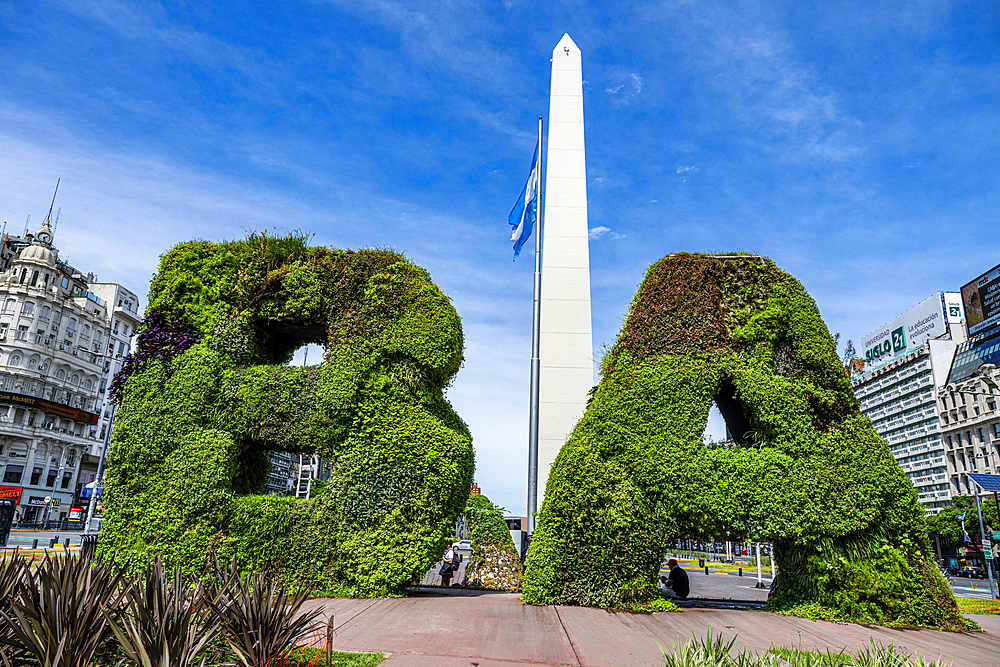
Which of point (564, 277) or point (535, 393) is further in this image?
point (564, 277)

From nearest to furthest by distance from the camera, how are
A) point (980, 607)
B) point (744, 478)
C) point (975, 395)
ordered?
point (744, 478) < point (980, 607) < point (975, 395)

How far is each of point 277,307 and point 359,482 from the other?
4.47m

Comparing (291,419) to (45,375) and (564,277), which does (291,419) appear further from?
(45,375)

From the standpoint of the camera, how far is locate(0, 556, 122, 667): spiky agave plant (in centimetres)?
484

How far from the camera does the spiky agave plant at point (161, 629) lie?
4.80m

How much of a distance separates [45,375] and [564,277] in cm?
6057

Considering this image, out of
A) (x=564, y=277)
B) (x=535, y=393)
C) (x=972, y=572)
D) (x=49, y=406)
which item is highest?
(x=564, y=277)

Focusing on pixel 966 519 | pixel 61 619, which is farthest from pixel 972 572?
pixel 61 619

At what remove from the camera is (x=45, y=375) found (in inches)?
2329

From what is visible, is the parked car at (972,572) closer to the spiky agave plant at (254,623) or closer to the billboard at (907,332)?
the billboard at (907,332)

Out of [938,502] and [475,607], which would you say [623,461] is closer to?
[475,607]

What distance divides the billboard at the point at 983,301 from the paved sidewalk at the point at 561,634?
5997 centimetres

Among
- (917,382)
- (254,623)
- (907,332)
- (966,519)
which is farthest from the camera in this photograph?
(907,332)

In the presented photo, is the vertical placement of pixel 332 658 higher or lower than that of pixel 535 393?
lower
